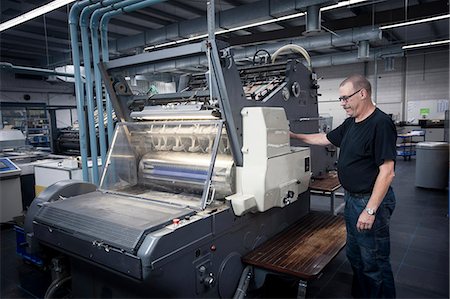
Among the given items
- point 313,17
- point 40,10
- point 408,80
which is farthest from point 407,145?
point 40,10

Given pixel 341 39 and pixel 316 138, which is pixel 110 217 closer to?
pixel 316 138

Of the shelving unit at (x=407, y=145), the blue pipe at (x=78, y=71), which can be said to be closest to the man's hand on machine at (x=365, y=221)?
the blue pipe at (x=78, y=71)

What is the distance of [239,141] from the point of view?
2297mm

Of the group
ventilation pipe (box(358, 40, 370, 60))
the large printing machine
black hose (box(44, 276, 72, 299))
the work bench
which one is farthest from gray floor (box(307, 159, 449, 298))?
ventilation pipe (box(358, 40, 370, 60))

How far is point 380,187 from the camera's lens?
2.00 metres

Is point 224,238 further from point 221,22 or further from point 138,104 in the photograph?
point 221,22

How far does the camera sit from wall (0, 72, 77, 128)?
434 inches

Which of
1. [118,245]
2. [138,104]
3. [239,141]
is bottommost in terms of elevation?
[118,245]

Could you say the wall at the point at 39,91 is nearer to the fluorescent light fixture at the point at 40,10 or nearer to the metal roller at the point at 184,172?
the fluorescent light fixture at the point at 40,10

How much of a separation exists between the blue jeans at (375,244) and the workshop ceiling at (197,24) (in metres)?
3.68

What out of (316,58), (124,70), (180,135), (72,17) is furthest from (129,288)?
(316,58)

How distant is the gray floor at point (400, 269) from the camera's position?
2.70 metres

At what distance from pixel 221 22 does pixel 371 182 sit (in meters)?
4.94

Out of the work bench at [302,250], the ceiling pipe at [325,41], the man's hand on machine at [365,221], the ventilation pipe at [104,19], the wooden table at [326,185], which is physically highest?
the ceiling pipe at [325,41]
